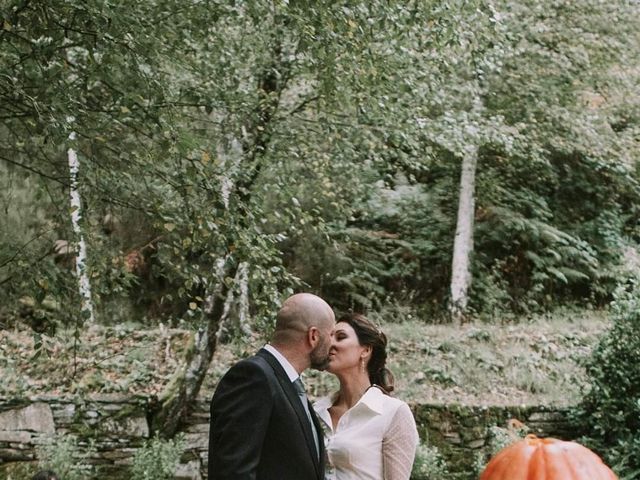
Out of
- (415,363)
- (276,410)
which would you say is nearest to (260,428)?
(276,410)

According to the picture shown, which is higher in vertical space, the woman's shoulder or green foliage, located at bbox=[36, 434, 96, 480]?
the woman's shoulder

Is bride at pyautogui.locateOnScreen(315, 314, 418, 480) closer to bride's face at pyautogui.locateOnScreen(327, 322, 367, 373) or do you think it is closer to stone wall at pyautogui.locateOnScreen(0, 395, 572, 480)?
bride's face at pyautogui.locateOnScreen(327, 322, 367, 373)

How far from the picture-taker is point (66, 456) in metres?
9.20

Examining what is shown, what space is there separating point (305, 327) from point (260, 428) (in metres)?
0.40

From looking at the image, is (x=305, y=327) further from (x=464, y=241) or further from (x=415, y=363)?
(x=464, y=241)

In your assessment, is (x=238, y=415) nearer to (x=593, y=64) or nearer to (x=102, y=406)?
(x=102, y=406)

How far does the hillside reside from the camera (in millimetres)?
Answer: 10414

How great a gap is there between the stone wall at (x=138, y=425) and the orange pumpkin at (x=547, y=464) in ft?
26.7

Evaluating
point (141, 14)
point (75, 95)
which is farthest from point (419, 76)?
point (75, 95)

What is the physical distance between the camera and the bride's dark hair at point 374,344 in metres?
3.91

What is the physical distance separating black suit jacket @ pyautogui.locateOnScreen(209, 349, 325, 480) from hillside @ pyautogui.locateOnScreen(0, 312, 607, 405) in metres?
6.90

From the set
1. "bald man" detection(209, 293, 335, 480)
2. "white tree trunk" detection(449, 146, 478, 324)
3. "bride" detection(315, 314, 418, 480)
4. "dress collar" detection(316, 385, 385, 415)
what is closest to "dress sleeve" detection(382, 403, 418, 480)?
"bride" detection(315, 314, 418, 480)

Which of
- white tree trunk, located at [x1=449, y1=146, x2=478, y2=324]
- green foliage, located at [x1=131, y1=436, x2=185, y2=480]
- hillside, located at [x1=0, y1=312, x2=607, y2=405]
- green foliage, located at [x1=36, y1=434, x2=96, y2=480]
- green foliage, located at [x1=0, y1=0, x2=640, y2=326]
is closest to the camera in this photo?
green foliage, located at [x1=0, y1=0, x2=640, y2=326]

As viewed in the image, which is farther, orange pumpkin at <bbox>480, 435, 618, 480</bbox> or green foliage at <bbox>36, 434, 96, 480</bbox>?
green foliage at <bbox>36, 434, 96, 480</bbox>
